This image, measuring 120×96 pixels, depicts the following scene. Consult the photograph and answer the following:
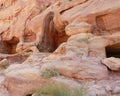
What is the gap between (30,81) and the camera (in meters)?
6.81

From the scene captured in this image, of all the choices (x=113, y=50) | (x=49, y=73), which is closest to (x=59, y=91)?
(x=49, y=73)

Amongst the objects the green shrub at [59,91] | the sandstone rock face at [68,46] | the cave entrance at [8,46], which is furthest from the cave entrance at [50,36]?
the green shrub at [59,91]

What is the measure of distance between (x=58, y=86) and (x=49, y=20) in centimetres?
824

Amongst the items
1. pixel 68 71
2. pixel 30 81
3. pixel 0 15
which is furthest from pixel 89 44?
pixel 0 15

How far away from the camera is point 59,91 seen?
5652mm

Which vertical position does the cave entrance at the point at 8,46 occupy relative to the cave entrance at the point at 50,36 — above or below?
below

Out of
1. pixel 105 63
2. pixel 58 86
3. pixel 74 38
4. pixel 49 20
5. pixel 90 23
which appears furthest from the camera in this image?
pixel 49 20

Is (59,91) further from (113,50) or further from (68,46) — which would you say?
(113,50)

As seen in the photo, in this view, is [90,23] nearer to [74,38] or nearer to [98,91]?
Result: [74,38]

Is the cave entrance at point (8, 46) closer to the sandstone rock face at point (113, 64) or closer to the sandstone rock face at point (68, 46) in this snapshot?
the sandstone rock face at point (68, 46)

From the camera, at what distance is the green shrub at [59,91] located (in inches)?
218

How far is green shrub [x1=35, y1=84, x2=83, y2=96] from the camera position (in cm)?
554

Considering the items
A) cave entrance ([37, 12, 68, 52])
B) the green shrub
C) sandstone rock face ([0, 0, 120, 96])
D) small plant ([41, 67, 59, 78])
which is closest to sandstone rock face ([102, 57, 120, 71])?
sandstone rock face ([0, 0, 120, 96])

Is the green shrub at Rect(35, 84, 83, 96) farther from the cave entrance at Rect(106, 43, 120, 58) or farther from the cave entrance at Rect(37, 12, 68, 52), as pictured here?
the cave entrance at Rect(37, 12, 68, 52)
